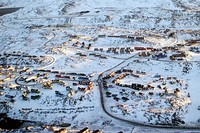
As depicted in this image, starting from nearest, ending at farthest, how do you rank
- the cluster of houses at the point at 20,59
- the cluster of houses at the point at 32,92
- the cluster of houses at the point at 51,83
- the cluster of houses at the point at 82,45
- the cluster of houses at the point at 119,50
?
the cluster of houses at the point at 32,92 → the cluster of houses at the point at 51,83 → the cluster of houses at the point at 20,59 → the cluster of houses at the point at 119,50 → the cluster of houses at the point at 82,45

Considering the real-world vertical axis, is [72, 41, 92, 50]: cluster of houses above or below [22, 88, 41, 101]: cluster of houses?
above

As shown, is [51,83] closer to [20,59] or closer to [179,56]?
[20,59]

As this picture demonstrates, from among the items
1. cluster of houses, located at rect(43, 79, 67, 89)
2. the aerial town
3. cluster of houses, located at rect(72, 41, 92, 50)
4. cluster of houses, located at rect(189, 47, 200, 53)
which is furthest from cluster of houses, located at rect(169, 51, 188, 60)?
cluster of houses, located at rect(43, 79, 67, 89)

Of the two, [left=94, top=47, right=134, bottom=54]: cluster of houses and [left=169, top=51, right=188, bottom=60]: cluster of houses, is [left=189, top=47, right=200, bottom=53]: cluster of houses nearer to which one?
[left=169, top=51, right=188, bottom=60]: cluster of houses

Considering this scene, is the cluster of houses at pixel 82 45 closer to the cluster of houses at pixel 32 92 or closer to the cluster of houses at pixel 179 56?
the cluster of houses at pixel 179 56

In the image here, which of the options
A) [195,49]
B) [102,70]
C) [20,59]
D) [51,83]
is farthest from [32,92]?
[195,49]

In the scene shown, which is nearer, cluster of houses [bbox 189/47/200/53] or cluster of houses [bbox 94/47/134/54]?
cluster of houses [bbox 189/47/200/53]

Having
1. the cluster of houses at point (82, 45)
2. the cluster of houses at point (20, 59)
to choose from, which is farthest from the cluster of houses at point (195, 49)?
the cluster of houses at point (20, 59)

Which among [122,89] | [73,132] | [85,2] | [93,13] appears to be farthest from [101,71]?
[85,2]

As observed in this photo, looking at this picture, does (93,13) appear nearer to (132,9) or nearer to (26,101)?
(132,9)
